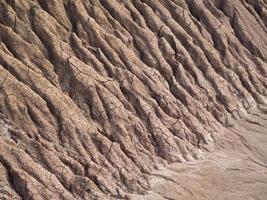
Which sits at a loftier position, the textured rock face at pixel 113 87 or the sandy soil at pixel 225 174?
the textured rock face at pixel 113 87

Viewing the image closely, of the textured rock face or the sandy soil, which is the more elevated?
the textured rock face

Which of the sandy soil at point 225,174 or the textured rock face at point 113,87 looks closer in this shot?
the textured rock face at point 113,87

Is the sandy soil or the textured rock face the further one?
the sandy soil

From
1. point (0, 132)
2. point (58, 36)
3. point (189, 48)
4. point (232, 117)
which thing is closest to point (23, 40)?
point (58, 36)

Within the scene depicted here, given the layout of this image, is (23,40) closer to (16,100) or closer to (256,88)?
(16,100)
